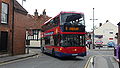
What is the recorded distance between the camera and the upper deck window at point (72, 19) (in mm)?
21016

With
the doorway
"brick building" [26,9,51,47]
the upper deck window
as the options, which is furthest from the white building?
the upper deck window

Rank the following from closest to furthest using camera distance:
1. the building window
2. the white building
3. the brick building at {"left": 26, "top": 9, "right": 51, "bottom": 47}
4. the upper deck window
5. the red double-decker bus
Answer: the red double-decker bus, the upper deck window, the building window, the brick building at {"left": 26, "top": 9, "right": 51, "bottom": 47}, the white building

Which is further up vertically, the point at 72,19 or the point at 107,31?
the point at 107,31

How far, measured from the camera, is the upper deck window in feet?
68.9

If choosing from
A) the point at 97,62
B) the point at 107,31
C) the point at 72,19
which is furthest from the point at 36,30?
the point at 107,31

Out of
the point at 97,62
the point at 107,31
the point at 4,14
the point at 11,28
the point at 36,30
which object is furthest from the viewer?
the point at 107,31

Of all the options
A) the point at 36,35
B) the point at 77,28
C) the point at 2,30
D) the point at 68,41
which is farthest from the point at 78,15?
the point at 36,35

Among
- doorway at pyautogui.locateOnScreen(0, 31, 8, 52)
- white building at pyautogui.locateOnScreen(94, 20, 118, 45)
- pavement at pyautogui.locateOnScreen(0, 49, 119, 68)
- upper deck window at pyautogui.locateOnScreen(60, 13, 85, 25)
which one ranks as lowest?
pavement at pyautogui.locateOnScreen(0, 49, 119, 68)

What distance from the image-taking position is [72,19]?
21141mm

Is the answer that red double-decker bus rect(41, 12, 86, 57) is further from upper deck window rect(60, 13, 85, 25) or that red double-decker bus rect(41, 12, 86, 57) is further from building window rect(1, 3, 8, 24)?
building window rect(1, 3, 8, 24)

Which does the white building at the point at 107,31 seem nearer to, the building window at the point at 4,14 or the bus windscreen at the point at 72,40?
the building window at the point at 4,14

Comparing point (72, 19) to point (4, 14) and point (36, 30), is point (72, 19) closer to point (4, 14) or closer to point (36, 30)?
point (4, 14)

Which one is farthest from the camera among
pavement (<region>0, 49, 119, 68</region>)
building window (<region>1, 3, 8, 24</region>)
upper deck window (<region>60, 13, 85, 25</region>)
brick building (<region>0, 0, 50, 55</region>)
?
brick building (<region>0, 0, 50, 55</region>)

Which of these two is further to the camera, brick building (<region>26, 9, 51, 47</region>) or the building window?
brick building (<region>26, 9, 51, 47</region>)
